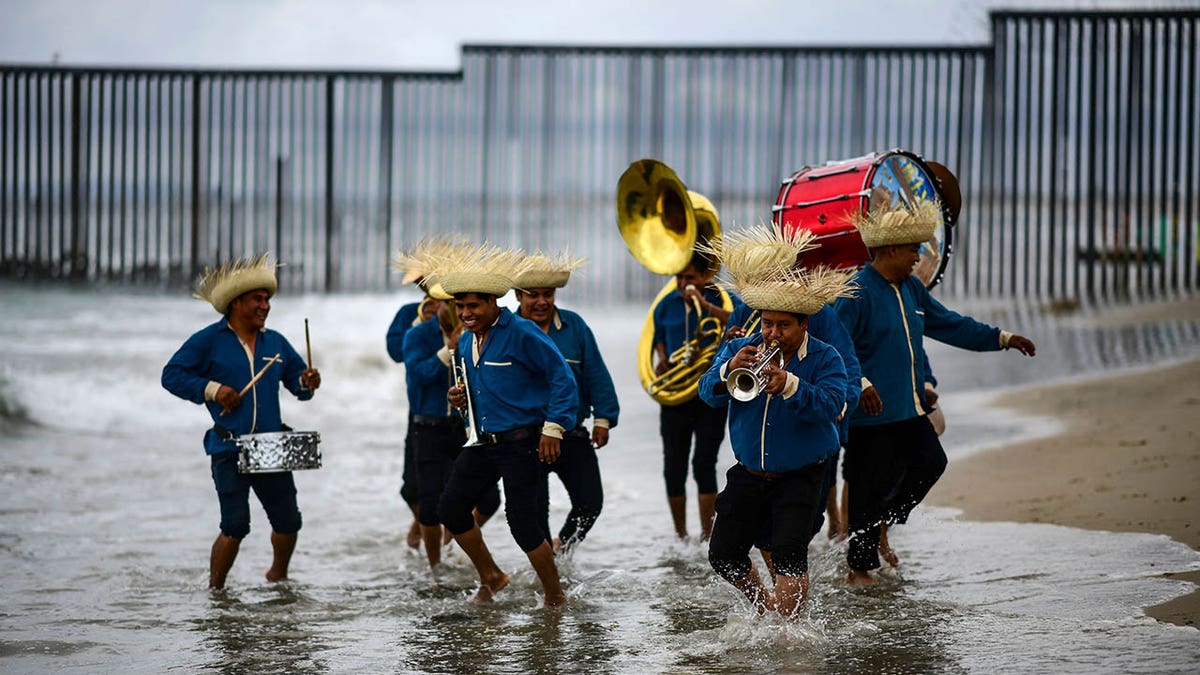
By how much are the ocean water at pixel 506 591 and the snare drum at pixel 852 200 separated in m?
1.55

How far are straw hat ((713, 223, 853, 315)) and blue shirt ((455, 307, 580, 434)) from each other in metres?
1.00

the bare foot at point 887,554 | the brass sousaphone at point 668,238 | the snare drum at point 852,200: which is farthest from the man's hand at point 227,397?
the bare foot at point 887,554

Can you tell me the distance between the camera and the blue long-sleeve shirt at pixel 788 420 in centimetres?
665

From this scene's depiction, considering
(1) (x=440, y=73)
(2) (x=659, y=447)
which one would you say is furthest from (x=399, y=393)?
(2) (x=659, y=447)

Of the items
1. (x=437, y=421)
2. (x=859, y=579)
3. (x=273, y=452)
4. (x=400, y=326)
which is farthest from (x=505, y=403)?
(x=859, y=579)

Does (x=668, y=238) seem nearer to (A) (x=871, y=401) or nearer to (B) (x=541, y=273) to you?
(B) (x=541, y=273)

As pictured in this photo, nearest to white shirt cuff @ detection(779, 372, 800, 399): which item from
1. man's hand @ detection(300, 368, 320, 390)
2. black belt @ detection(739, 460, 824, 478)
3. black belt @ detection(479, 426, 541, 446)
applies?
black belt @ detection(739, 460, 824, 478)

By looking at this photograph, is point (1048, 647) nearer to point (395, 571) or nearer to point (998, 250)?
point (395, 571)

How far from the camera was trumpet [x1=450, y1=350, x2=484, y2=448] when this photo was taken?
762cm

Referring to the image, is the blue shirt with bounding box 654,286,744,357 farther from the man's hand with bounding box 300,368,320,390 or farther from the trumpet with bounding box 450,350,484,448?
the man's hand with bounding box 300,368,320,390

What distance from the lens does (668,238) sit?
897 cm

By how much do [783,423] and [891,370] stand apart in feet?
3.76

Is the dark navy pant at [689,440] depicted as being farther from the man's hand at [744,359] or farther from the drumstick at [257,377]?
the man's hand at [744,359]

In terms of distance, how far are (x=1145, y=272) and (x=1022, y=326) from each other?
2.03 m
